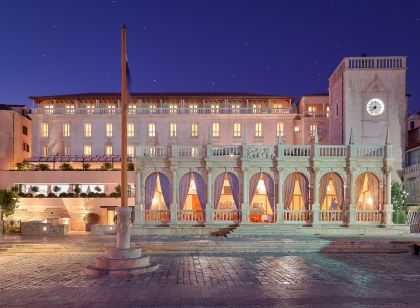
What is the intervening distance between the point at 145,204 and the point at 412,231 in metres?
19.1

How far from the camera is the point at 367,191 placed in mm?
31062

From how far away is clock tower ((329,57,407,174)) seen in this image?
35750mm

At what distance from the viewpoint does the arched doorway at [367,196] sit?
2897 cm

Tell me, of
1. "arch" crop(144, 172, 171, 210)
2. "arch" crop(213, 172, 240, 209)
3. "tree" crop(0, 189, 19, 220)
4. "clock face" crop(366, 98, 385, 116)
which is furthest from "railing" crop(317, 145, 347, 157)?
"tree" crop(0, 189, 19, 220)

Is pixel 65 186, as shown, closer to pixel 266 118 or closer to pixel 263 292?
pixel 266 118

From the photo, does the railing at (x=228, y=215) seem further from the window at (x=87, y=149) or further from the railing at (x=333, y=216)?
the window at (x=87, y=149)

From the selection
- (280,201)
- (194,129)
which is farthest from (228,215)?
(194,129)

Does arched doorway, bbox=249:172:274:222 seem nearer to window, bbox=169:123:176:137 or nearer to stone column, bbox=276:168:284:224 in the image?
stone column, bbox=276:168:284:224

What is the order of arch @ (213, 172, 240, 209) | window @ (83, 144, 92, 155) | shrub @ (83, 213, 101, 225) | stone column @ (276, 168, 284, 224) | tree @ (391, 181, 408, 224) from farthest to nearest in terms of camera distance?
window @ (83, 144, 92, 155) < shrub @ (83, 213, 101, 225) < tree @ (391, 181, 408, 224) < arch @ (213, 172, 240, 209) < stone column @ (276, 168, 284, 224)

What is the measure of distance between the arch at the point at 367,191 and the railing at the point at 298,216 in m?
3.60

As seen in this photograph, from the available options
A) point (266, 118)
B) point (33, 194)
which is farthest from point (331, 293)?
point (266, 118)

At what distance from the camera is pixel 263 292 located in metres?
12.3

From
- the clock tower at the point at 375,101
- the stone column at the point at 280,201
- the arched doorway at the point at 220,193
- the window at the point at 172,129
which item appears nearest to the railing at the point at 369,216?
the stone column at the point at 280,201

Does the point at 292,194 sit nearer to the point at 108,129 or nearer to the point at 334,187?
the point at 334,187
